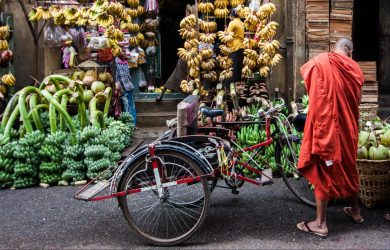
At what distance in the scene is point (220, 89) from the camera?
7.89 metres

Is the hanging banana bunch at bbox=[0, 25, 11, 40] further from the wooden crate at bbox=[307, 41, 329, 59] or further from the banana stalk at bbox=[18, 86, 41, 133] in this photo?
the wooden crate at bbox=[307, 41, 329, 59]

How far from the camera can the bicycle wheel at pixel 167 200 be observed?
4.23 meters

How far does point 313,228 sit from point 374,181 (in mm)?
956

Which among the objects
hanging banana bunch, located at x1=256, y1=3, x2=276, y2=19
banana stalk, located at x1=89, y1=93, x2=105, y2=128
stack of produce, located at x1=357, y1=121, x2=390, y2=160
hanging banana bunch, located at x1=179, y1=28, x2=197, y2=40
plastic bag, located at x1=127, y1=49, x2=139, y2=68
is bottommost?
stack of produce, located at x1=357, y1=121, x2=390, y2=160

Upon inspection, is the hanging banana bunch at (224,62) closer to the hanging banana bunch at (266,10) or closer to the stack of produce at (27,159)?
the hanging banana bunch at (266,10)

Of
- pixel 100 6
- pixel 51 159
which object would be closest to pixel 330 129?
pixel 51 159

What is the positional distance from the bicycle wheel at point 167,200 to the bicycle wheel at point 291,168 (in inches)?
45.0

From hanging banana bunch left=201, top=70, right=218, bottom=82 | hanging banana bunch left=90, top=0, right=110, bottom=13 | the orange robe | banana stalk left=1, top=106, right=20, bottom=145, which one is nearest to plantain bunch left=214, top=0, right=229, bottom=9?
hanging banana bunch left=201, top=70, right=218, bottom=82

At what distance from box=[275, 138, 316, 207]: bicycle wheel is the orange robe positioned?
2.77 ft

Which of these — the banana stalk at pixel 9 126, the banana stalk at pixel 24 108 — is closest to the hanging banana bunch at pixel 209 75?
the banana stalk at pixel 24 108

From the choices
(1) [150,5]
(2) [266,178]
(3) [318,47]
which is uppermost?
(1) [150,5]

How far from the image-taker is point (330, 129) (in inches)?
163

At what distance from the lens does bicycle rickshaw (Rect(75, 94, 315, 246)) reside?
4.23 m

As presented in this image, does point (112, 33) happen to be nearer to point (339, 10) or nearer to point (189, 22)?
point (189, 22)
